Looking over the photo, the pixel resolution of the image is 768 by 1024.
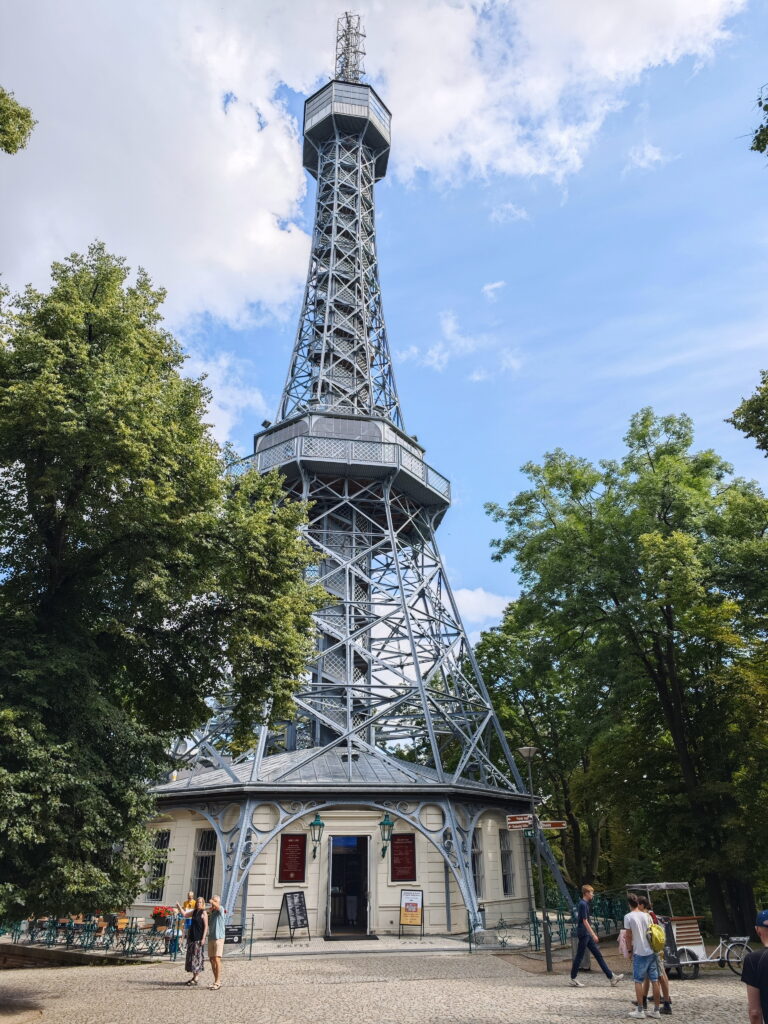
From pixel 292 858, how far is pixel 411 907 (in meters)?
3.57

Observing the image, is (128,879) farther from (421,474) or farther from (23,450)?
(421,474)

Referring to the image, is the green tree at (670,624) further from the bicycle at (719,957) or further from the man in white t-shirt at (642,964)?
the man in white t-shirt at (642,964)

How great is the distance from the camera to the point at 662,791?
62.6 feet

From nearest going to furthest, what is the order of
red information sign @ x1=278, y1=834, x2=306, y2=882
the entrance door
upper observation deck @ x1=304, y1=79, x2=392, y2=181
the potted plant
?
the potted plant, red information sign @ x1=278, y1=834, x2=306, y2=882, the entrance door, upper observation deck @ x1=304, y1=79, x2=392, y2=181

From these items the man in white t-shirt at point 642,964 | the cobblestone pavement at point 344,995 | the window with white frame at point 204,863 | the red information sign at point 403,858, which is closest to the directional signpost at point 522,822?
the cobblestone pavement at point 344,995

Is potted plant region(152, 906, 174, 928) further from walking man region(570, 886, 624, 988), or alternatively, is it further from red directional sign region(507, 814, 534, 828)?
walking man region(570, 886, 624, 988)

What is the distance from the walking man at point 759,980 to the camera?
189 inches

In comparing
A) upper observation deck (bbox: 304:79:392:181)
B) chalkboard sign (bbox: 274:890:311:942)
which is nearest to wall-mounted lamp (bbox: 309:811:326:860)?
chalkboard sign (bbox: 274:890:311:942)

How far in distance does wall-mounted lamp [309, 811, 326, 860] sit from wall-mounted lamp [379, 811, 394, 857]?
170cm

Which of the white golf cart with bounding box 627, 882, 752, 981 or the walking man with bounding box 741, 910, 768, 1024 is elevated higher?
the walking man with bounding box 741, 910, 768, 1024

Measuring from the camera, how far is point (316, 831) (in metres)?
19.8

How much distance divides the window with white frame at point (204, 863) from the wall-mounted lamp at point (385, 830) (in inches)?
194

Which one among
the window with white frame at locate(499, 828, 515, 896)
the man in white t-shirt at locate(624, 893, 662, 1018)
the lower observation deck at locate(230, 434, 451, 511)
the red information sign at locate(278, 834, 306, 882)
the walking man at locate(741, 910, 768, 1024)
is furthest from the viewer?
the lower observation deck at locate(230, 434, 451, 511)

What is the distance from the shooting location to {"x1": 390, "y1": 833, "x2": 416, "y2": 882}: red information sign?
20031 mm
